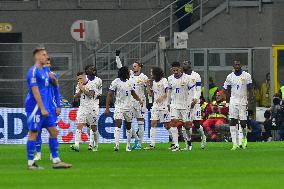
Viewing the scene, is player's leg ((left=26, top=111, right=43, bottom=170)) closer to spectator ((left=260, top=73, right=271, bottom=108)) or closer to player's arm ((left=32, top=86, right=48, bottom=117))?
player's arm ((left=32, top=86, right=48, bottom=117))

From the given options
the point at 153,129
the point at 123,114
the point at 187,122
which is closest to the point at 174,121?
the point at 187,122

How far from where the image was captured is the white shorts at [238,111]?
3403 centimetres

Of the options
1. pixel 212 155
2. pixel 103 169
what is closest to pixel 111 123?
pixel 212 155

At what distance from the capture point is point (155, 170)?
24594 mm

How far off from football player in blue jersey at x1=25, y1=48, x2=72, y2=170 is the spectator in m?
19.0

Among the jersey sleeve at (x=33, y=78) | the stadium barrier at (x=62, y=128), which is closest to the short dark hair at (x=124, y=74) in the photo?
the stadium barrier at (x=62, y=128)

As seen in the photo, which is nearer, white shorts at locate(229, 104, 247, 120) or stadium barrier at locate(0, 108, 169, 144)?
white shorts at locate(229, 104, 247, 120)

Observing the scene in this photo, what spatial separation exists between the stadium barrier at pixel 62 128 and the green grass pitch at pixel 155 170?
5372 mm

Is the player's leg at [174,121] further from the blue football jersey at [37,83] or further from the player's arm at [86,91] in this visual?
the blue football jersey at [37,83]

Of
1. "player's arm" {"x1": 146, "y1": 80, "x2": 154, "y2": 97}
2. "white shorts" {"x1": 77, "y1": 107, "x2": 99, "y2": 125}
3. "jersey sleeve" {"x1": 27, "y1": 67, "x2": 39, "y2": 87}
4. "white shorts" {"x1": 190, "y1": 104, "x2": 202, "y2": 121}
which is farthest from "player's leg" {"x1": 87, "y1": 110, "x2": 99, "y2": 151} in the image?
"jersey sleeve" {"x1": 27, "y1": 67, "x2": 39, "y2": 87}

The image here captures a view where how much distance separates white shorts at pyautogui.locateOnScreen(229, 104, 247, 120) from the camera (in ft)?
112

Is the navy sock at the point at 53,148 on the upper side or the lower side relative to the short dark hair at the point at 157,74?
lower

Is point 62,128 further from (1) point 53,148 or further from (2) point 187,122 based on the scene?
(1) point 53,148

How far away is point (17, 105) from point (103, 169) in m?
18.7
